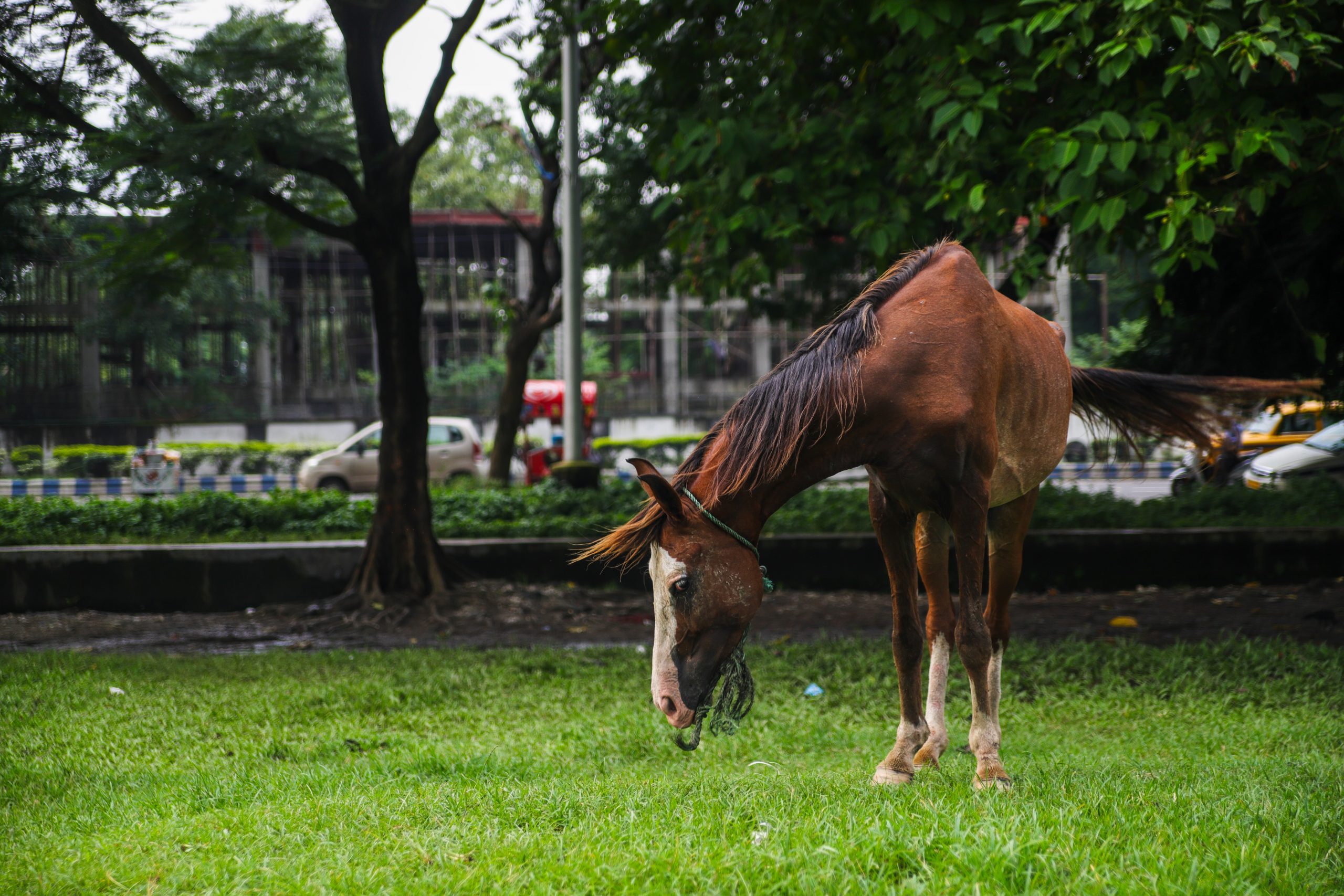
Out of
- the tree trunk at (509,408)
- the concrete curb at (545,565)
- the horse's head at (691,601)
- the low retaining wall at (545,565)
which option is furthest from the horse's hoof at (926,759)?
the tree trunk at (509,408)

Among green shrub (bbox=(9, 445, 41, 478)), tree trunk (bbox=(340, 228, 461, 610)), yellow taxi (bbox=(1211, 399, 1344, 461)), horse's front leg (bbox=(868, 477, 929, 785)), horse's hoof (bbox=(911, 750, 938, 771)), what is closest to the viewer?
horse's front leg (bbox=(868, 477, 929, 785))

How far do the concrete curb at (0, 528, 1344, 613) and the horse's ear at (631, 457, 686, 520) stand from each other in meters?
6.13

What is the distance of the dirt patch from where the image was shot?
24.9 ft

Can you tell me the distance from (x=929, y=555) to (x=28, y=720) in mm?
4393

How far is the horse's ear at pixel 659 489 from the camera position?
116 inches

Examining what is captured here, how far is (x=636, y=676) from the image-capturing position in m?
6.38

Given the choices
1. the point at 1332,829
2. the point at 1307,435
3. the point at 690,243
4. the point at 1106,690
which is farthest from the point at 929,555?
the point at 1307,435

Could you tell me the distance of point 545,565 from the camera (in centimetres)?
961

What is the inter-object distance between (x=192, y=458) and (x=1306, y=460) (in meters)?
25.0

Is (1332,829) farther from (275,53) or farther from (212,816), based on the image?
(275,53)

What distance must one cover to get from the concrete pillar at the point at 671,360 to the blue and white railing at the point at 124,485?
14259mm

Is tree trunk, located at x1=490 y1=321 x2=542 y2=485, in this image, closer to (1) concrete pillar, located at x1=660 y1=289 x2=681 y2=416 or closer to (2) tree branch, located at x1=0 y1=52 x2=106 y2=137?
(2) tree branch, located at x1=0 y1=52 x2=106 y2=137

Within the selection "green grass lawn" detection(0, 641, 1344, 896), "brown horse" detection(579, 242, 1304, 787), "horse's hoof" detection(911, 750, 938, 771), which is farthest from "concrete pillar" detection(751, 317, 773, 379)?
"horse's hoof" detection(911, 750, 938, 771)

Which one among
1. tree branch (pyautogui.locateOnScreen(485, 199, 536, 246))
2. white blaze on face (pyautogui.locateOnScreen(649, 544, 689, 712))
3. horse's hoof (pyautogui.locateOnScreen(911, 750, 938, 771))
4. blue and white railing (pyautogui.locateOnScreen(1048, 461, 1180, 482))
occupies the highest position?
tree branch (pyautogui.locateOnScreen(485, 199, 536, 246))
